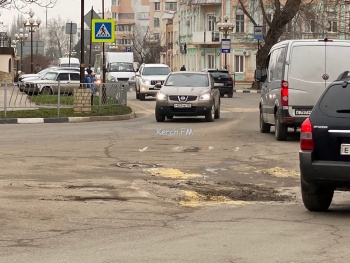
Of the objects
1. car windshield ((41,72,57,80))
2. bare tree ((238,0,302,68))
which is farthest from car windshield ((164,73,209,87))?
bare tree ((238,0,302,68))

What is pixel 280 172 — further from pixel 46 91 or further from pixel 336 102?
pixel 46 91

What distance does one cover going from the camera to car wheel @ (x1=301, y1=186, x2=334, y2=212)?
10.6 meters

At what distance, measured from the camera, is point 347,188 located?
10.3 meters

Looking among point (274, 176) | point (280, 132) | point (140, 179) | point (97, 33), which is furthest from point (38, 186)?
point (97, 33)

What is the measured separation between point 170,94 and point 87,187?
1588cm

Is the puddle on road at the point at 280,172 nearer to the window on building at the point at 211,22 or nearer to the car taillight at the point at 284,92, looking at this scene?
the car taillight at the point at 284,92

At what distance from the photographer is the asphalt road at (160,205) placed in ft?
26.6

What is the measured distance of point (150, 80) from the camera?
46.5m

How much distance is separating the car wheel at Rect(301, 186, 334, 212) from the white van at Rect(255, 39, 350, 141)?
1015 centimetres

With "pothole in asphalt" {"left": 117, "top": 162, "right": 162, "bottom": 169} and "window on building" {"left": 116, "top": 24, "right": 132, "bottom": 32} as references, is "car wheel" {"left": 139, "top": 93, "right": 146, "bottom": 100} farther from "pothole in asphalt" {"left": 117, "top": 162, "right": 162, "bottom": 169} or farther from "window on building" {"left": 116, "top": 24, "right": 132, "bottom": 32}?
"window on building" {"left": 116, "top": 24, "right": 132, "bottom": 32}

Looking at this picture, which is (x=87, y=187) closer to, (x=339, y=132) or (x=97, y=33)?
(x=339, y=132)

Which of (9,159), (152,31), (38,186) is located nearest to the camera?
(38,186)

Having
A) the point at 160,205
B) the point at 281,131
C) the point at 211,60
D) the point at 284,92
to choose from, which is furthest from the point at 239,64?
the point at 160,205

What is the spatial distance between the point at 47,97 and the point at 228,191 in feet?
63.4
